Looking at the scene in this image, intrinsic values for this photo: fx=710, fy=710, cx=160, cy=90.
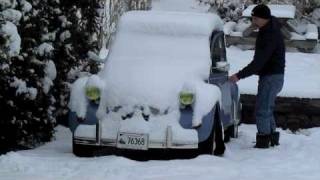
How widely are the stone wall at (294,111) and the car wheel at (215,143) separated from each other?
3.74m

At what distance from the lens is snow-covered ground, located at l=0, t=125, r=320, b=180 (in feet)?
23.0

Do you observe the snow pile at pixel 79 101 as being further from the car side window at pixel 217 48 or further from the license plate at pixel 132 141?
the car side window at pixel 217 48

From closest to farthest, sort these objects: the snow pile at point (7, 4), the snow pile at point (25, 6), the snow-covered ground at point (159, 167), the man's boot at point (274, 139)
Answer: the snow-covered ground at point (159, 167) → the snow pile at point (7, 4) → the snow pile at point (25, 6) → the man's boot at point (274, 139)

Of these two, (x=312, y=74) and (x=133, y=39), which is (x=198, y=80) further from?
(x=312, y=74)

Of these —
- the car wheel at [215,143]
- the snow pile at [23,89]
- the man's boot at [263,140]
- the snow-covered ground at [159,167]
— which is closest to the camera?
the snow-covered ground at [159,167]

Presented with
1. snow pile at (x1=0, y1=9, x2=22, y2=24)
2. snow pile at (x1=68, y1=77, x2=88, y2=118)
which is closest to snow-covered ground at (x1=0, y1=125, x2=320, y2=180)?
snow pile at (x1=68, y1=77, x2=88, y2=118)

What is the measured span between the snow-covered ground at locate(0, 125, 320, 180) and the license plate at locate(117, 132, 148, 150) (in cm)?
22

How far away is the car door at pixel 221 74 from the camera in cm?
923

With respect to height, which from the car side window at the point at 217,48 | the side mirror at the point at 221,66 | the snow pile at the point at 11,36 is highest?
the snow pile at the point at 11,36

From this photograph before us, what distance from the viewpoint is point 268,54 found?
9297 mm

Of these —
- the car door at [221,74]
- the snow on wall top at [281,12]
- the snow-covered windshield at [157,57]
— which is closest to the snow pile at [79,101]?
the snow-covered windshield at [157,57]

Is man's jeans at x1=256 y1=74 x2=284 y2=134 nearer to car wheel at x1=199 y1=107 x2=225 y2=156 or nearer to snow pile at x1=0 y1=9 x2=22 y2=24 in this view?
car wheel at x1=199 y1=107 x2=225 y2=156

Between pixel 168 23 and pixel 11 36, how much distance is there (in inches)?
90.1

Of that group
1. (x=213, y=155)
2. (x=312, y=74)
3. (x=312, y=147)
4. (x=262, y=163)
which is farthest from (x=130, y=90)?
(x=312, y=74)
